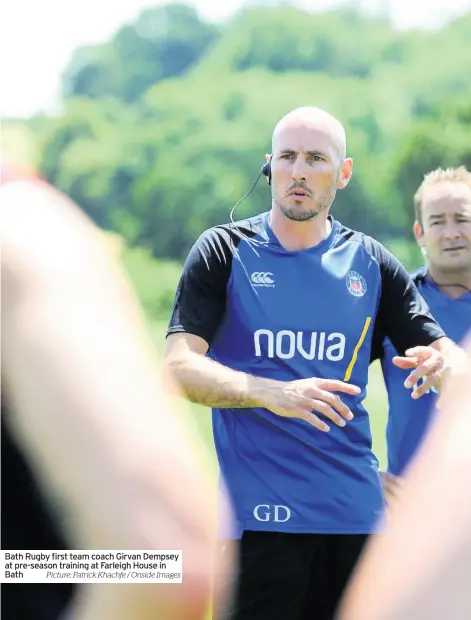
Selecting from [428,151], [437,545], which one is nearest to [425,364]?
[437,545]

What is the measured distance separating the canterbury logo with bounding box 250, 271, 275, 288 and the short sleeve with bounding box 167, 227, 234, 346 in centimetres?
8

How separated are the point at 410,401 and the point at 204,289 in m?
0.99

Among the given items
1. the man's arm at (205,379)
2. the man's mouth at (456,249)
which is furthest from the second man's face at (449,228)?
the man's arm at (205,379)

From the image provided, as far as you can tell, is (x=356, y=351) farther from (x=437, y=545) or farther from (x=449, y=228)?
(x=437, y=545)

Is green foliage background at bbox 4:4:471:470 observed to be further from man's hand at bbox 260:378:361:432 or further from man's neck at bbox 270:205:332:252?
man's hand at bbox 260:378:361:432

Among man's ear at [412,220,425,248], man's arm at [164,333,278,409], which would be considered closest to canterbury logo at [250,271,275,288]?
man's arm at [164,333,278,409]

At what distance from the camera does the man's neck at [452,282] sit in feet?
11.7

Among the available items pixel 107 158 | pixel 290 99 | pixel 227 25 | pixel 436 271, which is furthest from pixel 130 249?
pixel 436 271

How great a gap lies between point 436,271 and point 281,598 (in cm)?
150

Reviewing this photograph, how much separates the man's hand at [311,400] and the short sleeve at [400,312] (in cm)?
68

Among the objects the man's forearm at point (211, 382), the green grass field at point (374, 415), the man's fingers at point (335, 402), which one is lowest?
the green grass field at point (374, 415)

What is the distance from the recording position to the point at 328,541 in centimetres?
275

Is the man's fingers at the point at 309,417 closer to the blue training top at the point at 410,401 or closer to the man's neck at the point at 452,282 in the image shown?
the blue training top at the point at 410,401

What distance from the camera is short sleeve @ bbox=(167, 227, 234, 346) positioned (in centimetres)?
275
